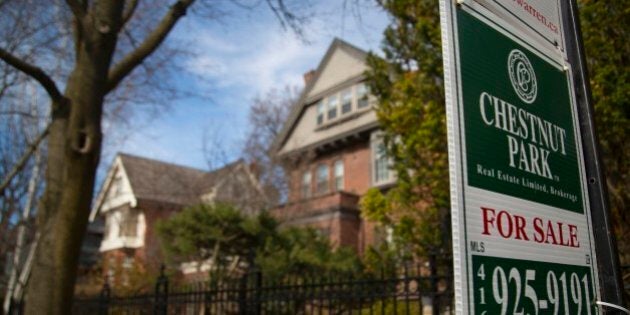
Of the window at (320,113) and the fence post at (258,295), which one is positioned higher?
the window at (320,113)

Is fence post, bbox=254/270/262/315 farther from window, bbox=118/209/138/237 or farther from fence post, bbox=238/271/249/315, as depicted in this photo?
window, bbox=118/209/138/237

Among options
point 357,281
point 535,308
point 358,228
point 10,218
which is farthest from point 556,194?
point 358,228

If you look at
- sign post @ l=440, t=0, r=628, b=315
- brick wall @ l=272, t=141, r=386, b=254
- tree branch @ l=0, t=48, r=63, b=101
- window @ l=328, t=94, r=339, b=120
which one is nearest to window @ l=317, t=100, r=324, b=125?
window @ l=328, t=94, r=339, b=120

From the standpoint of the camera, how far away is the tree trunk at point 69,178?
6074mm

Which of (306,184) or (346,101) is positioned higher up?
(346,101)

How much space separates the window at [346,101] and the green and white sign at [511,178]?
Result: 23742mm

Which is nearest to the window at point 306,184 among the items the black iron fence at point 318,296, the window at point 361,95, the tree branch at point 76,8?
the window at point 361,95

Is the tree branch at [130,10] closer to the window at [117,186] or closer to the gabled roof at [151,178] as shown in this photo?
the gabled roof at [151,178]

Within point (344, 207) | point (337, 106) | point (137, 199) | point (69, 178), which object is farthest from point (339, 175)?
point (69, 178)

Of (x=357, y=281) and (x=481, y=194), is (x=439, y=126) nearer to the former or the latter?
(x=357, y=281)

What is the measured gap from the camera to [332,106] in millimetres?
27500

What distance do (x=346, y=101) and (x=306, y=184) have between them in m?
4.39

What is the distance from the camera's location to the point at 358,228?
24.2 m

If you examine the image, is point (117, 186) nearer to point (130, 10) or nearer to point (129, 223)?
point (129, 223)
